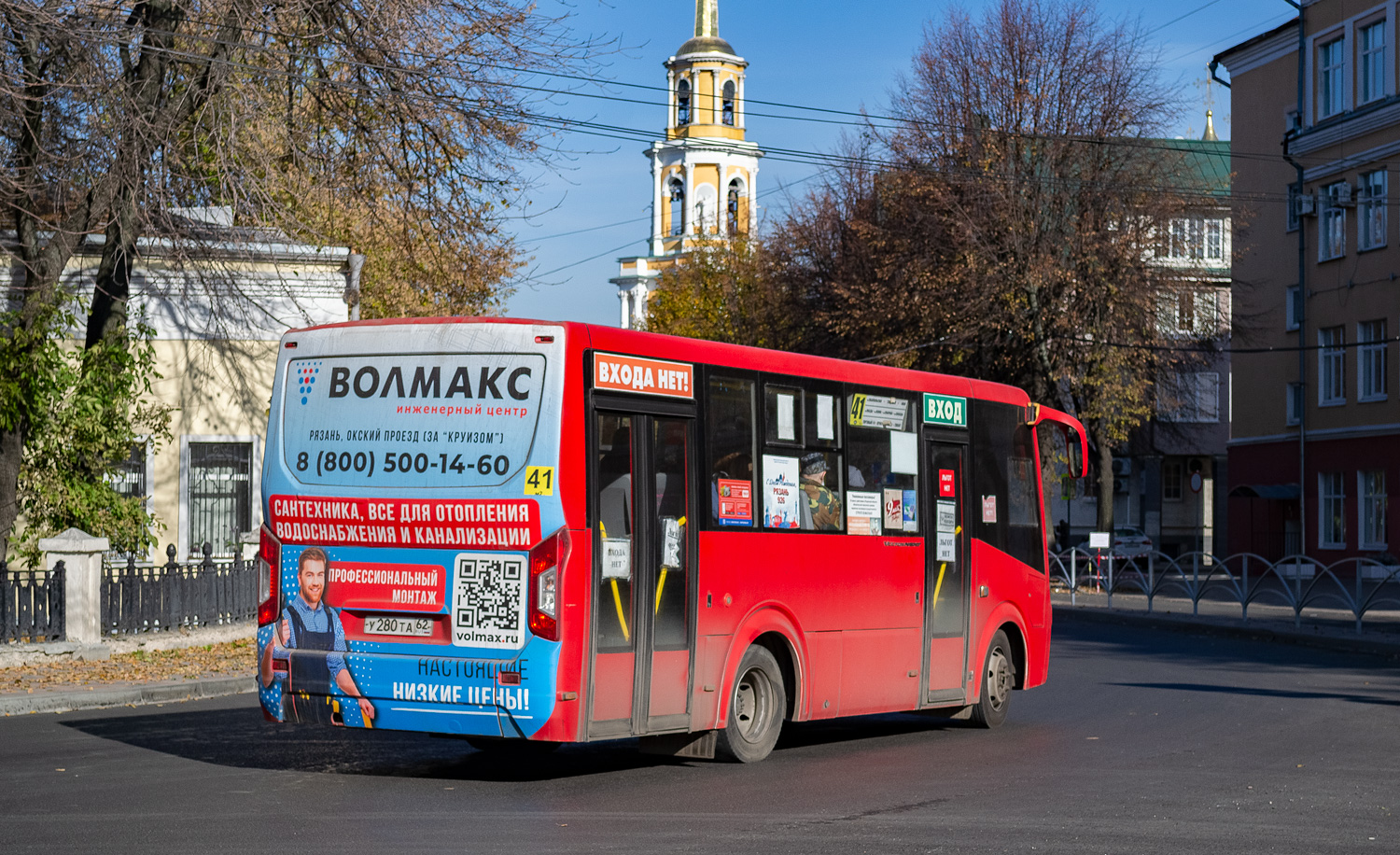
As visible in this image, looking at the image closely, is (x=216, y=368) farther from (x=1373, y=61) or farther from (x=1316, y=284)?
(x=1373, y=61)

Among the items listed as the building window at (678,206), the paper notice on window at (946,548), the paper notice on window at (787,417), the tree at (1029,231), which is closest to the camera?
the paper notice on window at (787,417)

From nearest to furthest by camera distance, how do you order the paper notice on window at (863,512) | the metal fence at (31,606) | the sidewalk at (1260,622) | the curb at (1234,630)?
the paper notice on window at (863,512), the metal fence at (31,606), the curb at (1234,630), the sidewalk at (1260,622)

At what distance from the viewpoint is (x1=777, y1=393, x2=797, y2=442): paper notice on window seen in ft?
38.6

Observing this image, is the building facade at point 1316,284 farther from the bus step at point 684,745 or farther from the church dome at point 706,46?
the church dome at point 706,46

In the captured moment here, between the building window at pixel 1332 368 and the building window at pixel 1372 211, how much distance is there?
2.61 meters

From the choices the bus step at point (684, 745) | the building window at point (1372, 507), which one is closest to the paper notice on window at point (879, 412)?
the bus step at point (684, 745)

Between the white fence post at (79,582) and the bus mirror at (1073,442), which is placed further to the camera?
the white fence post at (79,582)

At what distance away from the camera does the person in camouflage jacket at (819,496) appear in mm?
12008

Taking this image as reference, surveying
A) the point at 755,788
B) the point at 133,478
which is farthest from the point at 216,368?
the point at 755,788

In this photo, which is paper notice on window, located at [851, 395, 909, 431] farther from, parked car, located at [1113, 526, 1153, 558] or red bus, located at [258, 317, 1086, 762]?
parked car, located at [1113, 526, 1153, 558]

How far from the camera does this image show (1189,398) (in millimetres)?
51875

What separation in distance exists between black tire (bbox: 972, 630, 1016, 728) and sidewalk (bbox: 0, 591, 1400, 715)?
7.65 metres

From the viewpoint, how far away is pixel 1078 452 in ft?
52.3

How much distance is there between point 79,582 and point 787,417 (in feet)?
33.8
